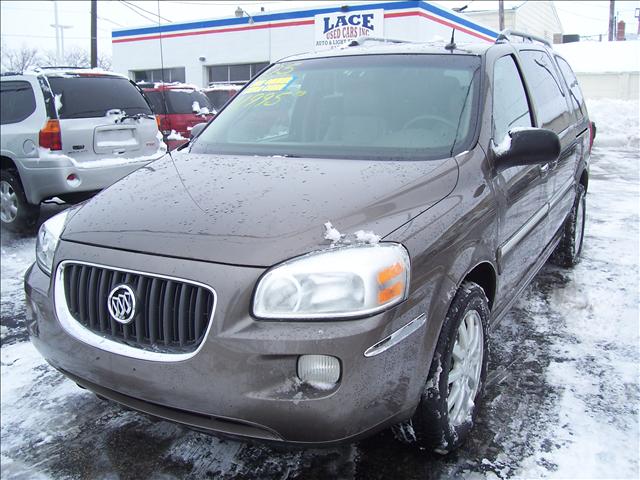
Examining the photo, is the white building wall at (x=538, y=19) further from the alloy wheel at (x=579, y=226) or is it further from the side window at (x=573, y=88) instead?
the alloy wheel at (x=579, y=226)

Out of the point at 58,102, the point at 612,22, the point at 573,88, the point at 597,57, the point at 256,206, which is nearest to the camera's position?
the point at 256,206

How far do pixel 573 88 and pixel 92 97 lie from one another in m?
4.96

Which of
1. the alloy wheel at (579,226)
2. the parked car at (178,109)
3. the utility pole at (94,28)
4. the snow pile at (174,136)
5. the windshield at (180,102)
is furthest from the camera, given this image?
the utility pole at (94,28)

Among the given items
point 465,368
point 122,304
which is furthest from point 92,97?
point 465,368

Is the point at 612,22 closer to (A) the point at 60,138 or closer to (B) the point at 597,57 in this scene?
(B) the point at 597,57

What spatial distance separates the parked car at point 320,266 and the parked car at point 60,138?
3.43 m

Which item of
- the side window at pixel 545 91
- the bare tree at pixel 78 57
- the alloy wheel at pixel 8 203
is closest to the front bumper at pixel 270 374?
the side window at pixel 545 91

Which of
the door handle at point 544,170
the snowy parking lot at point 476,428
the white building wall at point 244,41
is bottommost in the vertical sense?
the snowy parking lot at point 476,428

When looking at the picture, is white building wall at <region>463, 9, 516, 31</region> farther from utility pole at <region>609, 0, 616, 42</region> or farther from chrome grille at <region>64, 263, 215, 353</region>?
chrome grille at <region>64, 263, 215, 353</region>

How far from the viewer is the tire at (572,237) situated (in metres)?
4.83

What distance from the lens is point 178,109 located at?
11.4 meters

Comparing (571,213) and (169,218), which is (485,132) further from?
(571,213)

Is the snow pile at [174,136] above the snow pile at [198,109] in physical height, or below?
below

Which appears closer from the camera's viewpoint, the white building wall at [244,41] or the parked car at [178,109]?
the parked car at [178,109]
